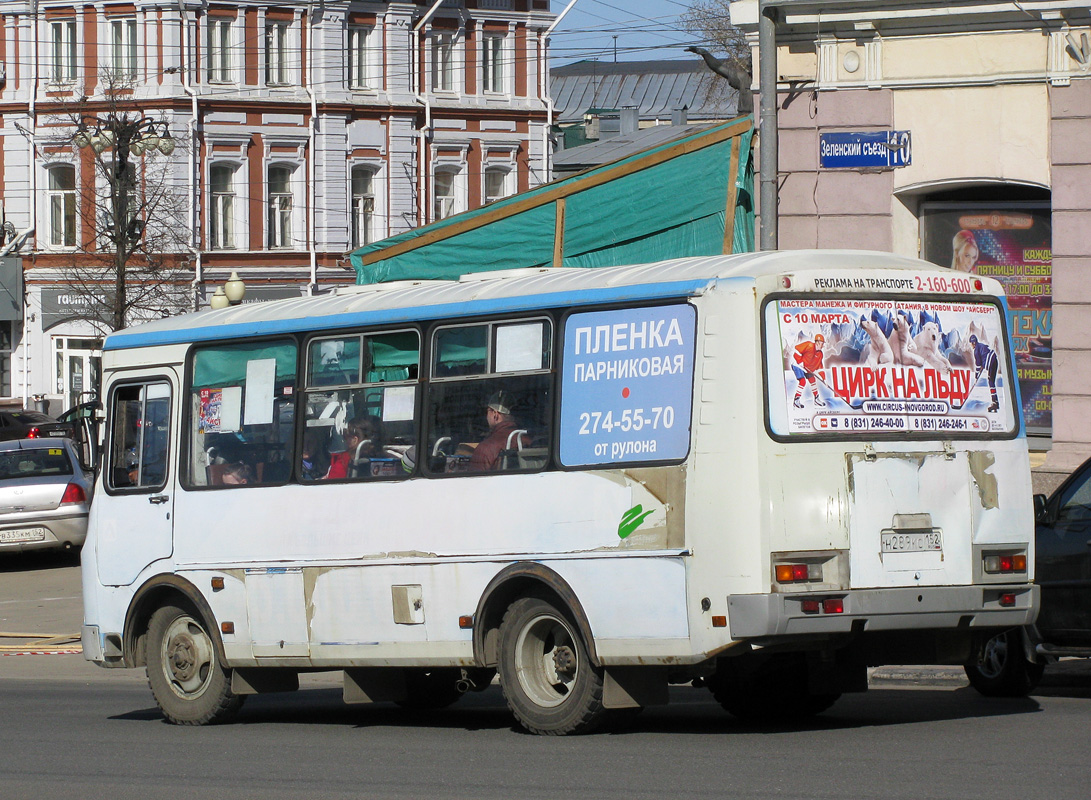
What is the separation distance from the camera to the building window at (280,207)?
52.5 m

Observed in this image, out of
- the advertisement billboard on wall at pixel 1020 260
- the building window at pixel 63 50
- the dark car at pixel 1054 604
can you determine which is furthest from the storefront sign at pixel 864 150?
the building window at pixel 63 50

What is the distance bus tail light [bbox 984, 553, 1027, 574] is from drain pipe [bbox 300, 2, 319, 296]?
43.0 meters

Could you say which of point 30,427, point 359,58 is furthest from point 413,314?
point 359,58

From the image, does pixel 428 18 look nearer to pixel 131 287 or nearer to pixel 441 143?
pixel 441 143

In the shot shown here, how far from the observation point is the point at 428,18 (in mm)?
53156

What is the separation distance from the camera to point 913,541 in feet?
31.6

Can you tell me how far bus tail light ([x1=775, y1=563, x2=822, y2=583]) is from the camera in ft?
30.3

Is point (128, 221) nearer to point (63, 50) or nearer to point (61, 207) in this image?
point (61, 207)

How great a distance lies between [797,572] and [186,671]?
4852 mm

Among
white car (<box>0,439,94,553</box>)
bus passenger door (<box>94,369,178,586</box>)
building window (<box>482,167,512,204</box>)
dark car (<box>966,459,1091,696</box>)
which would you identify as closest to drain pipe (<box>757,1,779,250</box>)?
dark car (<box>966,459,1091,696</box>)

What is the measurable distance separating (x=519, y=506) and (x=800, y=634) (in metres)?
1.82

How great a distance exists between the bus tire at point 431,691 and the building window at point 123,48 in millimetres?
40847

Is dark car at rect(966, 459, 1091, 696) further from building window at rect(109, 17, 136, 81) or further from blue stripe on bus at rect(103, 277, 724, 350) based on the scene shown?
building window at rect(109, 17, 136, 81)

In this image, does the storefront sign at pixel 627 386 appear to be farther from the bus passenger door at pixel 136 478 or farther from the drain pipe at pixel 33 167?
the drain pipe at pixel 33 167
